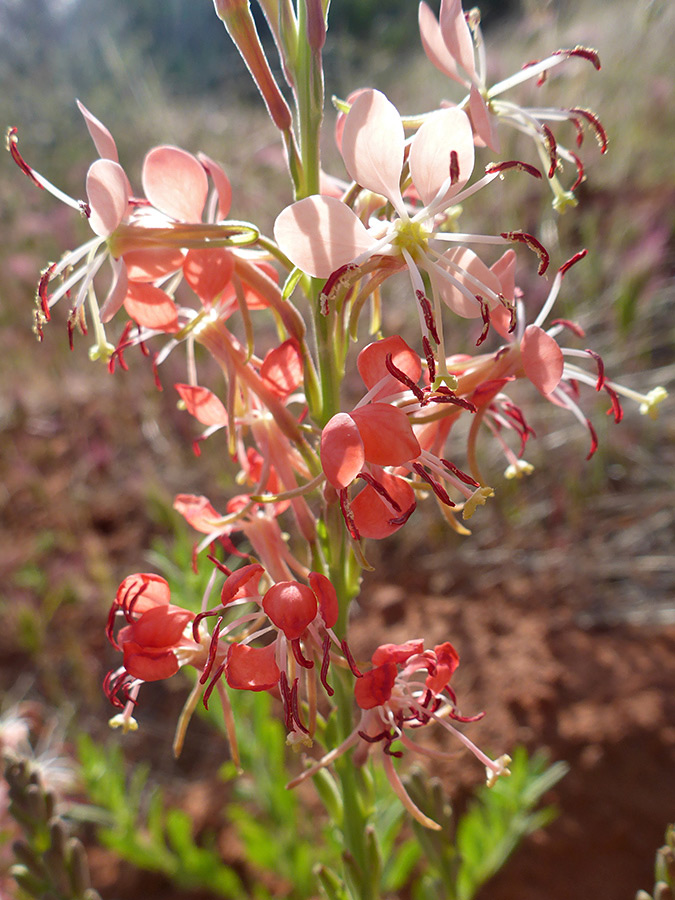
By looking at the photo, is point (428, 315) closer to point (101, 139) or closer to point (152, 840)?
point (101, 139)

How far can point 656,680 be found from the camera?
1.83m

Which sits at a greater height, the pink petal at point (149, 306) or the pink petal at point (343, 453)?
the pink petal at point (149, 306)

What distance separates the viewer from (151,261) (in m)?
0.65

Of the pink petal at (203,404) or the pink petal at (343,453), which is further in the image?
the pink petal at (203,404)

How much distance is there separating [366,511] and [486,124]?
1.13ft

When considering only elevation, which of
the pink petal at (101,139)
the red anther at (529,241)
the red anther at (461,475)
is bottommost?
the red anther at (461,475)

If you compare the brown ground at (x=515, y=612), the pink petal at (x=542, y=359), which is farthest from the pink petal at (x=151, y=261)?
the brown ground at (x=515, y=612)

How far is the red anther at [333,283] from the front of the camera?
1.87 feet

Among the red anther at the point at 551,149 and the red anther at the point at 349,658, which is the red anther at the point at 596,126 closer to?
the red anther at the point at 551,149

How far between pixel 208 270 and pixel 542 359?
339mm

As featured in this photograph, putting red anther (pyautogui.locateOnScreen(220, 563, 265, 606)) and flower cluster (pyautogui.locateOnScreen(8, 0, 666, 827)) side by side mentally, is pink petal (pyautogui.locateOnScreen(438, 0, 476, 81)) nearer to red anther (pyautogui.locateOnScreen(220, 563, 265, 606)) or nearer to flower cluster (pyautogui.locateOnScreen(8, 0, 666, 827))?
flower cluster (pyautogui.locateOnScreen(8, 0, 666, 827))

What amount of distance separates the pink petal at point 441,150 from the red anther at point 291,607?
0.36m

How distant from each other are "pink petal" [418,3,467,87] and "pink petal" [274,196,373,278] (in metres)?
0.20

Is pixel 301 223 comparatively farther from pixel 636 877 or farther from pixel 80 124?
pixel 80 124
